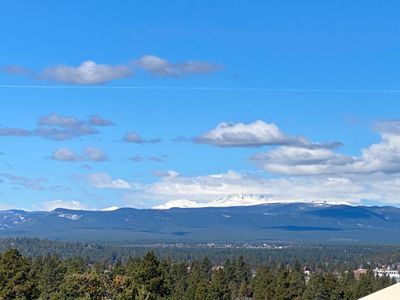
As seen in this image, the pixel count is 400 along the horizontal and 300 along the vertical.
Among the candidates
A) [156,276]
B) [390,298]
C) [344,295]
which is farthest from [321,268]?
[390,298]

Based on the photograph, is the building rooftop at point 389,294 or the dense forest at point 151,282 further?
the dense forest at point 151,282

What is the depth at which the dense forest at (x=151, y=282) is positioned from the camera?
71.0 meters

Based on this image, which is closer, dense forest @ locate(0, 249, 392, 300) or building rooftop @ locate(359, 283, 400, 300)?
building rooftop @ locate(359, 283, 400, 300)

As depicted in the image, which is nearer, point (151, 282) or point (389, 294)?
point (389, 294)

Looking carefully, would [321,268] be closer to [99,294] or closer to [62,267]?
[62,267]

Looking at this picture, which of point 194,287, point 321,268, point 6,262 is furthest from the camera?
point 321,268

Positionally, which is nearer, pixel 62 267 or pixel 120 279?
pixel 120 279

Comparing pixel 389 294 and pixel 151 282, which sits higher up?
pixel 151 282

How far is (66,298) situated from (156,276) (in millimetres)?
8780

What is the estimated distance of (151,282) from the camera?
77250 millimetres

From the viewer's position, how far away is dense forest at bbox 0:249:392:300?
71.0m

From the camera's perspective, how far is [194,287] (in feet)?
305

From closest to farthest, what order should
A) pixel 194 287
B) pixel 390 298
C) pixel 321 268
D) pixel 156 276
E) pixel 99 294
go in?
pixel 390 298 → pixel 99 294 → pixel 156 276 → pixel 194 287 → pixel 321 268

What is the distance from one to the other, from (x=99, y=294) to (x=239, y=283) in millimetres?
51810
